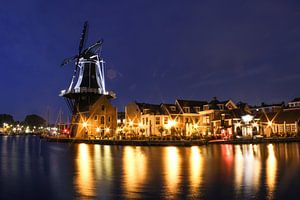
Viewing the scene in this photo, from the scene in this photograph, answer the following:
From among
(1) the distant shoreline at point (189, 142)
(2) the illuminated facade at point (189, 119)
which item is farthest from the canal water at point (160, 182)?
(2) the illuminated facade at point (189, 119)

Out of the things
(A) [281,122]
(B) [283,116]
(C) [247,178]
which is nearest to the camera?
(C) [247,178]

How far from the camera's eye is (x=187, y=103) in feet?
263

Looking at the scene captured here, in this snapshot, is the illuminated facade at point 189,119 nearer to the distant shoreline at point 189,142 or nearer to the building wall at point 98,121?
the building wall at point 98,121

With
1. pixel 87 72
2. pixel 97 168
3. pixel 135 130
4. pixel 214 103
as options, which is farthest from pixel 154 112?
pixel 97 168

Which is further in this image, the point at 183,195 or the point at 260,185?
the point at 260,185

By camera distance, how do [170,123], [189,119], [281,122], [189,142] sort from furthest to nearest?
[189,119] → [170,123] → [281,122] → [189,142]

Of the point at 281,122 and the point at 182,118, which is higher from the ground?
the point at 182,118

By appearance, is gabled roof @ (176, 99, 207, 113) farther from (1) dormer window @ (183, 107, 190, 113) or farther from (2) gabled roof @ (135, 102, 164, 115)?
(2) gabled roof @ (135, 102, 164, 115)

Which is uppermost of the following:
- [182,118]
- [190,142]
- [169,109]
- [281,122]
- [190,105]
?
[190,105]

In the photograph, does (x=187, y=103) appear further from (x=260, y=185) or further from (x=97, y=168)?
(x=260, y=185)

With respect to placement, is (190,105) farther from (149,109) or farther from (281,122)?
(281,122)

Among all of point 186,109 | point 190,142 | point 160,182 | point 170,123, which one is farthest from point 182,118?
point 160,182

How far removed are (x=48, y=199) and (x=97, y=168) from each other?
35.5 feet

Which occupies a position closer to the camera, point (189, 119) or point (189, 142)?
point (189, 142)
